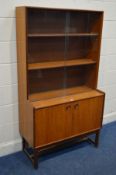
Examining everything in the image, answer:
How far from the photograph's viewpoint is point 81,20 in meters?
2.89

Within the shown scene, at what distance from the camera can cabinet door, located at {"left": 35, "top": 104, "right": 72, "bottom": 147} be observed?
2.50 m

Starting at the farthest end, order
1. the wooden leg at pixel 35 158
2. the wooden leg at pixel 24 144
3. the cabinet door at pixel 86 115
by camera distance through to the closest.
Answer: the wooden leg at pixel 24 144 → the cabinet door at pixel 86 115 → the wooden leg at pixel 35 158

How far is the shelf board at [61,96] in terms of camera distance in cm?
256

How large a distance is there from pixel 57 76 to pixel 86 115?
0.61 meters

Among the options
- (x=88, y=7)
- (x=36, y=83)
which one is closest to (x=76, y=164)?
(x=36, y=83)

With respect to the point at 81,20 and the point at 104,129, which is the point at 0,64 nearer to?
the point at 81,20

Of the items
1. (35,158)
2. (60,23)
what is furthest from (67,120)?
(60,23)

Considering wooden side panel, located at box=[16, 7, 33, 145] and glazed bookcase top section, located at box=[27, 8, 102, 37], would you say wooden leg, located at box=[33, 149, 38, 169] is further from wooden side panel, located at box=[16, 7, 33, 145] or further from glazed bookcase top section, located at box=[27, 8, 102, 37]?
glazed bookcase top section, located at box=[27, 8, 102, 37]

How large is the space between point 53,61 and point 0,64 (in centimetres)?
65

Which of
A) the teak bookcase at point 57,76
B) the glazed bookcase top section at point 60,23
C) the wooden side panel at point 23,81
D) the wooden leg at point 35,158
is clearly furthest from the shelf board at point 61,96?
the glazed bookcase top section at point 60,23

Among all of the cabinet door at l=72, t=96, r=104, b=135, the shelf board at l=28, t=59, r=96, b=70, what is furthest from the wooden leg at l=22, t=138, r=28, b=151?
the shelf board at l=28, t=59, r=96, b=70

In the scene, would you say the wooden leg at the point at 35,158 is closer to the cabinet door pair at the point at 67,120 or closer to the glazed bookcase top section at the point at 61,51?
the cabinet door pair at the point at 67,120

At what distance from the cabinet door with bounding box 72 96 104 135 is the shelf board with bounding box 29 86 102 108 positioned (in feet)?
0.25

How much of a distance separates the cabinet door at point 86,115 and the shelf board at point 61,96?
0.08 metres
